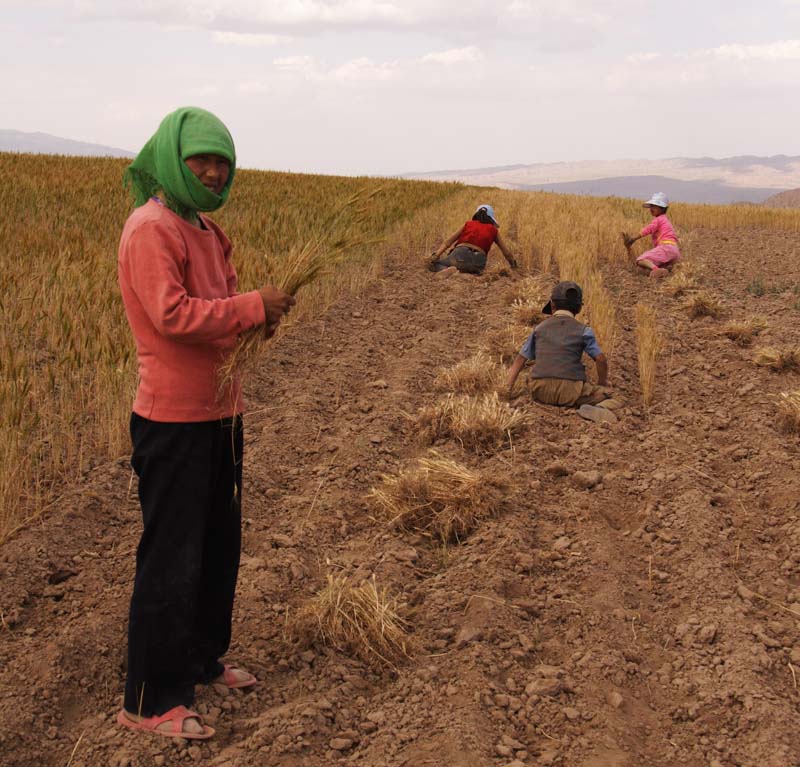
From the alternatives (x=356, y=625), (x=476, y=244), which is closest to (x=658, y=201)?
(x=476, y=244)

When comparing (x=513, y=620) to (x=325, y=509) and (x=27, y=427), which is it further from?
(x=27, y=427)

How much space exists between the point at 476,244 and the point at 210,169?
816 centimetres

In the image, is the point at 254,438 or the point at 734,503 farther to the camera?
the point at 254,438

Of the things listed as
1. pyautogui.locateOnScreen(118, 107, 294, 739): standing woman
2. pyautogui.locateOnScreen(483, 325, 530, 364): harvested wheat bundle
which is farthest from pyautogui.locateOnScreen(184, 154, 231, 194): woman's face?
pyautogui.locateOnScreen(483, 325, 530, 364): harvested wheat bundle

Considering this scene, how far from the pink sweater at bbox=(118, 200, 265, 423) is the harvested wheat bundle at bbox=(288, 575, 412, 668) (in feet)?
2.98

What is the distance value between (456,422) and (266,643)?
2188mm

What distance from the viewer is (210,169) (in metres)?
2.47

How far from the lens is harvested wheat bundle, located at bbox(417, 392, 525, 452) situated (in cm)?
511

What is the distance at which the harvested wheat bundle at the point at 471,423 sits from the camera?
5.11 metres

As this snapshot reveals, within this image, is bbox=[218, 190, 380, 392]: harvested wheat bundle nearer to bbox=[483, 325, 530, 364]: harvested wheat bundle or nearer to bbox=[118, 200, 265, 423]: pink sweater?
bbox=[118, 200, 265, 423]: pink sweater

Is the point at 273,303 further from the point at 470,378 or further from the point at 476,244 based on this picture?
the point at 476,244

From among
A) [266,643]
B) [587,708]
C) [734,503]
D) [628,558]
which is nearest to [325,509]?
[266,643]

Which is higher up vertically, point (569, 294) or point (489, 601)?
point (569, 294)

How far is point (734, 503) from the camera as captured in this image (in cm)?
449
